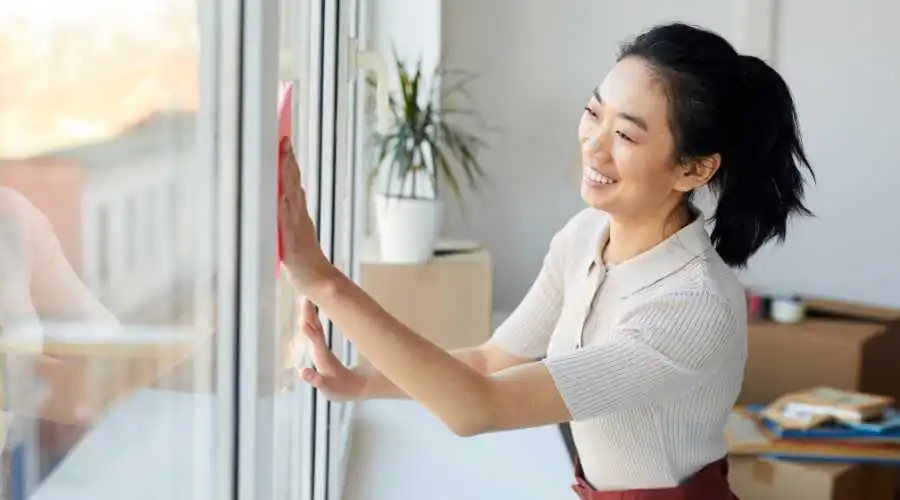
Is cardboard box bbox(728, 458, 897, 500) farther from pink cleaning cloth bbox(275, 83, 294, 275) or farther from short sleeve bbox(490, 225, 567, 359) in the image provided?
pink cleaning cloth bbox(275, 83, 294, 275)

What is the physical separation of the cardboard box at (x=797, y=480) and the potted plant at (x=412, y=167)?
0.91m

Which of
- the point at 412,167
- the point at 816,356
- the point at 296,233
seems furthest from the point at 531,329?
the point at 816,356

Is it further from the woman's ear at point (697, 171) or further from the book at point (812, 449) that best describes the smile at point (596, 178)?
the book at point (812, 449)

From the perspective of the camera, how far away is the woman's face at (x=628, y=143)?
124cm

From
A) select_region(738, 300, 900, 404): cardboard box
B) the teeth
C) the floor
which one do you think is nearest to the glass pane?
the teeth

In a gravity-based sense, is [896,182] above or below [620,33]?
below

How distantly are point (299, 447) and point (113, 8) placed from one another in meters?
0.83

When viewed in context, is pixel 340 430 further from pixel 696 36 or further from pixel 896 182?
pixel 896 182

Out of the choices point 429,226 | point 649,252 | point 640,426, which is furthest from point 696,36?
point 429,226

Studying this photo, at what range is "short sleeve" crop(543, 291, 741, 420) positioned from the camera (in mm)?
1124

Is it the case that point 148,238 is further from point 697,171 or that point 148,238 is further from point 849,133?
point 849,133

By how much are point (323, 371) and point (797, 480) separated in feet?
4.60

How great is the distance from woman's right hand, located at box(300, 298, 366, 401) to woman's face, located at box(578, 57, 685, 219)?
1.16ft

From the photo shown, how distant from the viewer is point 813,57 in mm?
3338
